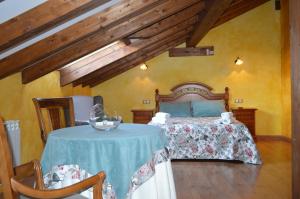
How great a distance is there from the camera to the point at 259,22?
6777 mm

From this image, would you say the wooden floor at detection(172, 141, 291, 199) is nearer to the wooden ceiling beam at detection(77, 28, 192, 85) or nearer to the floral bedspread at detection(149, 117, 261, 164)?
the floral bedspread at detection(149, 117, 261, 164)

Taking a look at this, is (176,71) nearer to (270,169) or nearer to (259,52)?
(259,52)

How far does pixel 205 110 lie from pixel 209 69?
130 centimetres

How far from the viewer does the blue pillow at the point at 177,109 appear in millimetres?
6199

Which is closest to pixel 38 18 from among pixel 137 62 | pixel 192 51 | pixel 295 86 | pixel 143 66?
pixel 295 86

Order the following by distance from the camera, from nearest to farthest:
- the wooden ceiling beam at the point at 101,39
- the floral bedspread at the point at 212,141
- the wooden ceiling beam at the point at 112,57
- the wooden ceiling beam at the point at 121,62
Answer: the wooden ceiling beam at the point at 101,39
the floral bedspread at the point at 212,141
the wooden ceiling beam at the point at 112,57
the wooden ceiling beam at the point at 121,62

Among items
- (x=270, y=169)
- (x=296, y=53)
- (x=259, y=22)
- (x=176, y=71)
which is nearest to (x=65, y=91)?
(x=176, y=71)

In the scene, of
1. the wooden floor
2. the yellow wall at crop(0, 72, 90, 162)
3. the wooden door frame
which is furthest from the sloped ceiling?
the wooden floor

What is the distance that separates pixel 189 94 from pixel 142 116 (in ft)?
4.00

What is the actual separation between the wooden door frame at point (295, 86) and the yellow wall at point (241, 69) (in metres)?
4.47

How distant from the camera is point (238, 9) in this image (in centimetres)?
629

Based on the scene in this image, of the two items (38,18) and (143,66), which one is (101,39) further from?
(143,66)

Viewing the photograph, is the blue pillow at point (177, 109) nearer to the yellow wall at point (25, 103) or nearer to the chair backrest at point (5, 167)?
the yellow wall at point (25, 103)

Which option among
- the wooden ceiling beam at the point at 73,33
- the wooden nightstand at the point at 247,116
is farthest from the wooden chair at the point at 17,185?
A: the wooden nightstand at the point at 247,116
